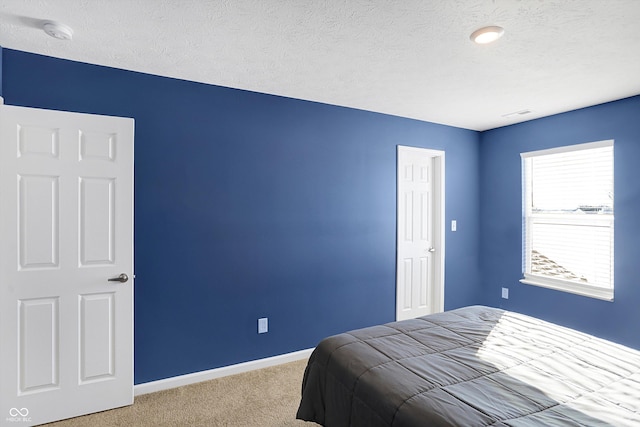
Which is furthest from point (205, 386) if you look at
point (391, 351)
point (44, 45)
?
point (44, 45)

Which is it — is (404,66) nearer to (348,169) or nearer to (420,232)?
(348,169)

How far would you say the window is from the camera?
3.22 m

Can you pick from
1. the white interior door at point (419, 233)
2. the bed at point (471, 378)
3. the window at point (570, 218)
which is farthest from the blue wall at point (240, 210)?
the window at point (570, 218)

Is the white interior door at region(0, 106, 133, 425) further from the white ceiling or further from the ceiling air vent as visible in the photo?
the ceiling air vent

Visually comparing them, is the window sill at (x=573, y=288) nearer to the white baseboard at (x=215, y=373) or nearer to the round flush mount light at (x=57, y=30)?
the white baseboard at (x=215, y=373)

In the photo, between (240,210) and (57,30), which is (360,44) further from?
(57,30)

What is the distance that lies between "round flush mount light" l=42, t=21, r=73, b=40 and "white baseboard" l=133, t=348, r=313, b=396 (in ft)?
8.01

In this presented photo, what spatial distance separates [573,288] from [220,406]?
3.58 metres

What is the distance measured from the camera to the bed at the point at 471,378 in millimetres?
1242

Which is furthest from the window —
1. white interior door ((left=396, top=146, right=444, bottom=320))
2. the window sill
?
white interior door ((left=396, top=146, right=444, bottom=320))

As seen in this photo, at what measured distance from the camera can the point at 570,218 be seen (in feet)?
11.5

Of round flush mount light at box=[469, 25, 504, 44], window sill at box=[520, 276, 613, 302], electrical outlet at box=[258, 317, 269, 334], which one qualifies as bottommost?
electrical outlet at box=[258, 317, 269, 334]

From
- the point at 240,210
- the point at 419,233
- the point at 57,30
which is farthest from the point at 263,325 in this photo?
the point at 57,30

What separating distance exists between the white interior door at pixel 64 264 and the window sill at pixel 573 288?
4082 mm
